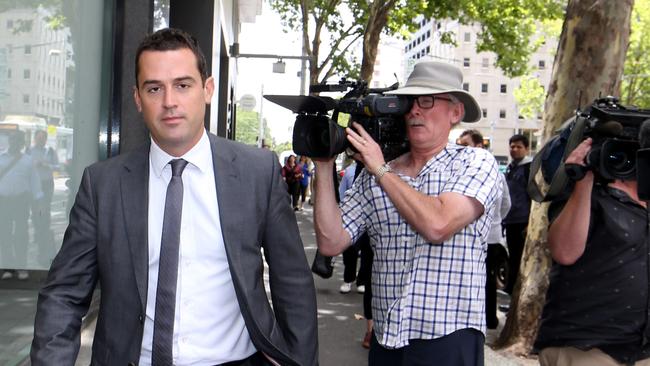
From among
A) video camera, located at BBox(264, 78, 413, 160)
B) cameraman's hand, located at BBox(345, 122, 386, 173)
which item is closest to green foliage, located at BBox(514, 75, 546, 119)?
video camera, located at BBox(264, 78, 413, 160)

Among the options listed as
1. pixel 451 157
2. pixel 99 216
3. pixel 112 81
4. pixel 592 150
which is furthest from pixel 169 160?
pixel 112 81

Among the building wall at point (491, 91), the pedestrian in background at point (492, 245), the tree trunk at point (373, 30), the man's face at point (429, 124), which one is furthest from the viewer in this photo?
the building wall at point (491, 91)

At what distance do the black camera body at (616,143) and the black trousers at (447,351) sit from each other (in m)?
0.79

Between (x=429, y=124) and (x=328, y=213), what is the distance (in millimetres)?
544

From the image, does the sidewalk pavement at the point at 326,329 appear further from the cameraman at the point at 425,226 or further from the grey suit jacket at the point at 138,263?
the cameraman at the point at 425,226

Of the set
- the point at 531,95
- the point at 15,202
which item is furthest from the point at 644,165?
the point at 531,95

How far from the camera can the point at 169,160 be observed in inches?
90.0

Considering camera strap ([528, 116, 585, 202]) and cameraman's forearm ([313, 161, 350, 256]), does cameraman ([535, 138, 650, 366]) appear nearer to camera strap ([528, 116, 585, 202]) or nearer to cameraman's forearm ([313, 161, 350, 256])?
camera strap ([528, 116, 585, 202])

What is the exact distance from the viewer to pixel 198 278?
220 cm

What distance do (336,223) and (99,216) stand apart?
1019mm

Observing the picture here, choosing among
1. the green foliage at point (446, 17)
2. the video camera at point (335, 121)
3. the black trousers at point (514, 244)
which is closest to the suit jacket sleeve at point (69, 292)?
the video camera at point (335, 121)

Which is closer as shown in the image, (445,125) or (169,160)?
(169,160)

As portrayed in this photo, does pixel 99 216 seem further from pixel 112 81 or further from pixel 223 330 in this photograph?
pixel 112 81

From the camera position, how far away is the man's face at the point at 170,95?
87.3 inches
